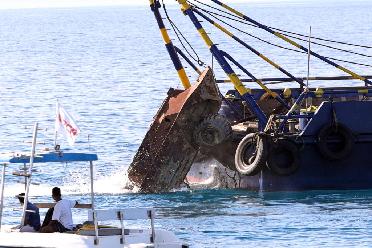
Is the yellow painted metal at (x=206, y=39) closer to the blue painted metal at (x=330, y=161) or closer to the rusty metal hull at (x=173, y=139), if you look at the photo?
the rusty metal hull at (x=173, y=139)

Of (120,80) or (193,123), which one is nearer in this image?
(193,123)

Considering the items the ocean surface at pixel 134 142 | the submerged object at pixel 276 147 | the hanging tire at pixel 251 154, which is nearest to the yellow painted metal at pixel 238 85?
the submerged object at pixel 276 147

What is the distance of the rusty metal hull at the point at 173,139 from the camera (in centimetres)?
3384

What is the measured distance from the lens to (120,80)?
80125mm

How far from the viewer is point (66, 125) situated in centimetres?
2330

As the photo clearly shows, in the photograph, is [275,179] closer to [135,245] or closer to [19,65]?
[135,245]

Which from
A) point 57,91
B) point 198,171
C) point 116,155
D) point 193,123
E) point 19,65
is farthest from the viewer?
point 19,65

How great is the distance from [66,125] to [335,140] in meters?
11.8

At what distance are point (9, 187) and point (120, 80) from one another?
44.1 meters

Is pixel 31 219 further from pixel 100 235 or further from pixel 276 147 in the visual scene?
pixel 276 147

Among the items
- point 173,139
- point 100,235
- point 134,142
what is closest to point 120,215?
point 100,235

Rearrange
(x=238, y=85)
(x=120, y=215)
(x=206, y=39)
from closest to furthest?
1. (x=120, y=215)
2. (x=238, y=85)
3. (x=206, y=39)

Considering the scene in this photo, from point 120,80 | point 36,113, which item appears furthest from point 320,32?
point 36,113

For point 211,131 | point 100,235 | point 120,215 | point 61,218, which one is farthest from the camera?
point 211,131
